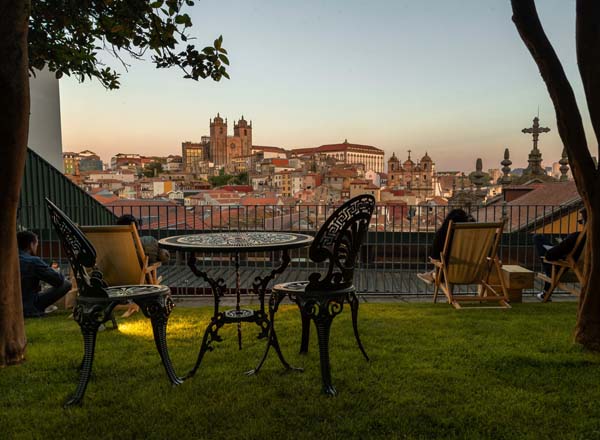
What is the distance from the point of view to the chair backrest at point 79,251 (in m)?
2.71

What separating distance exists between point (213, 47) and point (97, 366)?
115 inches

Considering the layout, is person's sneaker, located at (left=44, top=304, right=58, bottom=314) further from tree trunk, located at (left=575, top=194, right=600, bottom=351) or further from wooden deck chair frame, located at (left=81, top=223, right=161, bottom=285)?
tree trunk, located at (left=575, top=194, right=600, bottom=351)

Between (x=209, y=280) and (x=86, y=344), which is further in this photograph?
(x=209, y=280)

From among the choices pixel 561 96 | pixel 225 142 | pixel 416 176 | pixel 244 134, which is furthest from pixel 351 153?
pixel 561 96

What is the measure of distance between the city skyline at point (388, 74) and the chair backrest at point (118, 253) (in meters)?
1.60

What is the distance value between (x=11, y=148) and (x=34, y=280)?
2158mm

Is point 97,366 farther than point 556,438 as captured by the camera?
Yes

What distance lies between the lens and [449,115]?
4312 cm

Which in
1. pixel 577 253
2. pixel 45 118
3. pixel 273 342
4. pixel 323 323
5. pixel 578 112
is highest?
pixel 45 118

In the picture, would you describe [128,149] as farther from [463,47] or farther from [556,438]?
[556,438]

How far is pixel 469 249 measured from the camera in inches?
199

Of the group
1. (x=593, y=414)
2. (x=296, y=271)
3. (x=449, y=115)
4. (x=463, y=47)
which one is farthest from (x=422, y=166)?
(x=593, y=414)

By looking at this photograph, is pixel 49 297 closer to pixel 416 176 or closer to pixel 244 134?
pixel 416 176

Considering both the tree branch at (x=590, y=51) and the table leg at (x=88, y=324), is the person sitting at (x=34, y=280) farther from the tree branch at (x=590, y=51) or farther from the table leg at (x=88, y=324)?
the tree branch at (x=590, y=51)
